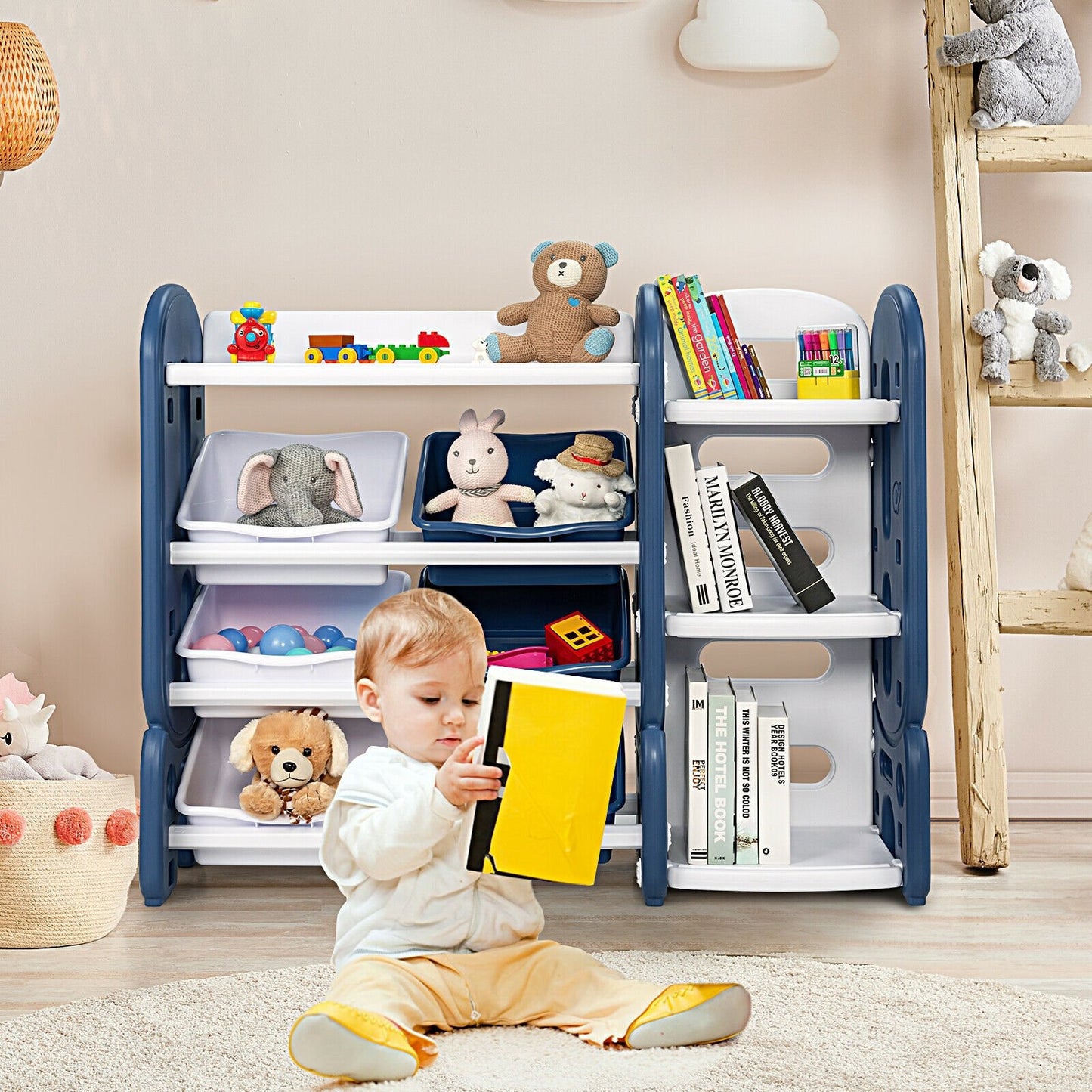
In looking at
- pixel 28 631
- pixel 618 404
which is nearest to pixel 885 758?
pixel 618 404

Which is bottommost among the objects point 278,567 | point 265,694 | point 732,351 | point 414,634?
point 265,694

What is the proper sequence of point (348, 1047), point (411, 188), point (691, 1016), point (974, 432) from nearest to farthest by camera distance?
point (348, 1047), point (691, 1016), point (974, 432), point (411, 188)

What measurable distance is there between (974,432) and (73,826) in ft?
5.18

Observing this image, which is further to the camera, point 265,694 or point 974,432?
point 974,432

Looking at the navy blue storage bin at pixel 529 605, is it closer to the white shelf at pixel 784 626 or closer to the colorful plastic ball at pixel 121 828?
the white shelf at pixel 784 626

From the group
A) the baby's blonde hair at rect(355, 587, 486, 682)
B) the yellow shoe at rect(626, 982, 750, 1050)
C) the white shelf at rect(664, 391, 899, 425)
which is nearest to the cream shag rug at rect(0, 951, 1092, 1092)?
the yellow shoe at rect(626, 982, 750, 1050)

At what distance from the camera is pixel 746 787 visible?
197 centimetres

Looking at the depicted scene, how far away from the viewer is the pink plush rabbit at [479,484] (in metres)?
2.02

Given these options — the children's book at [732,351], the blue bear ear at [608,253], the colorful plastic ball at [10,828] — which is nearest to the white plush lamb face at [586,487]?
the children's book at [732,351]

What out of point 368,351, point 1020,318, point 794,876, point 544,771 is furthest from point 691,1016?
point 1020,318

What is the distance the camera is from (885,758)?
6.85 feet

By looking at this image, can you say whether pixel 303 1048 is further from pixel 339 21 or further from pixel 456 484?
pixel 339 21

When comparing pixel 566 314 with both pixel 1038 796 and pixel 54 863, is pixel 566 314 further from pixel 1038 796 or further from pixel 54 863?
pixel 1038 796

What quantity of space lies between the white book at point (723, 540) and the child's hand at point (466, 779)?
813 millimetres
